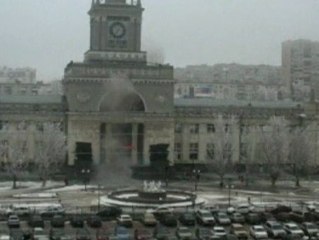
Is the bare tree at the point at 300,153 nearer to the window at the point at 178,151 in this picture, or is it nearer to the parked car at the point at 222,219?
the window at the point at 178,151

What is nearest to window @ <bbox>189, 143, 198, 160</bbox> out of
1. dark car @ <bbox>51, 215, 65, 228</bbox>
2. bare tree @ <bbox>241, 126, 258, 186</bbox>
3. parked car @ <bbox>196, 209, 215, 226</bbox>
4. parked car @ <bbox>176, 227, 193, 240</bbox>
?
bare tree @ <bbox>241, 126, 258, 186</bbox>

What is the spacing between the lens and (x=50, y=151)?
6756cm

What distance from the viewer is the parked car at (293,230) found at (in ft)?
124

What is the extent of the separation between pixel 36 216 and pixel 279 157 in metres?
34.2

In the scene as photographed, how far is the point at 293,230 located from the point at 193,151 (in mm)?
41653

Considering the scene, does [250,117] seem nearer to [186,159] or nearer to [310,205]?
[186,159]

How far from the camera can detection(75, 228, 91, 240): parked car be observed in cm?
3659

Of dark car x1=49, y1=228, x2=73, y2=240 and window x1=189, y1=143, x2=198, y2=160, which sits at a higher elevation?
window x1=189, y1=143, x2=198, y2=160

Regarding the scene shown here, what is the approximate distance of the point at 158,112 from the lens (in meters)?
75.5

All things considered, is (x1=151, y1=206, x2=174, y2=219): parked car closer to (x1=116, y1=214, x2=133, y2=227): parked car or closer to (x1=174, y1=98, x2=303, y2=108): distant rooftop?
(x1=116, y1=214, x2=133, y2=227): parked car

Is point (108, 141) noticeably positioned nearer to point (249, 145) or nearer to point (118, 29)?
point (118, 29)

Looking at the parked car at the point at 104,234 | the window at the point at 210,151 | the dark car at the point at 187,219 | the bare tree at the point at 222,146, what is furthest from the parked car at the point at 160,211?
the window at the point at 210,151

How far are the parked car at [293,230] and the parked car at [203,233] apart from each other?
388cm

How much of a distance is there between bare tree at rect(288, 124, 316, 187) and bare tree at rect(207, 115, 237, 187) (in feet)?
19.6
